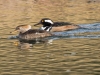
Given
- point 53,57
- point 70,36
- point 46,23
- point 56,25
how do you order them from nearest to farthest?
point 53,57
point 70,36
point 46,23
point 56,25

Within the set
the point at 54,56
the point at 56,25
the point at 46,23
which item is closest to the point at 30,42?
the point at 54,56

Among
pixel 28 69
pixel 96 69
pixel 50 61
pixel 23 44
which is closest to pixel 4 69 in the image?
pixel 28 69

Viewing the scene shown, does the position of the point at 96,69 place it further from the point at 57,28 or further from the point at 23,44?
the point at 57,28

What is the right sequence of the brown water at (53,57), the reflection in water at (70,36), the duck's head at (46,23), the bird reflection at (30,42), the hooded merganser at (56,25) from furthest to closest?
the hooded merganser at (56,25), the duck's head at (46,23), the reflection in water at (70,36), the bird reflection at (30,42), the brown water at (53,57)

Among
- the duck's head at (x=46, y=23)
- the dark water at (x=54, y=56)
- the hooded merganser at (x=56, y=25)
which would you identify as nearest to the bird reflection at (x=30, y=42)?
the dark water at (x=54, y=56)

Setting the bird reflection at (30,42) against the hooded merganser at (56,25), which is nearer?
the bird reflection at (30,42)

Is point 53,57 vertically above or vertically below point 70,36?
below

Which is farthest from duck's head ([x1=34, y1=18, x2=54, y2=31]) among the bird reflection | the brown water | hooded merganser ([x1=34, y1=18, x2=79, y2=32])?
the bird reflection

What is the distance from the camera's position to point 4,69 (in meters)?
16.7

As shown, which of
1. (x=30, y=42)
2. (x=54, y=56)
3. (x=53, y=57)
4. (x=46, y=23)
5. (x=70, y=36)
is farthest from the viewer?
(x=46, y=23)

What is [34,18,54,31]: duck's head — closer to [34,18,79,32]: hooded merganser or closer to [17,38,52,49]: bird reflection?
[34,18,79,32]: hooded merganser

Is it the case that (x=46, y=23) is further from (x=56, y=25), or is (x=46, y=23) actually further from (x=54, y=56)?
(x=54, y=56)

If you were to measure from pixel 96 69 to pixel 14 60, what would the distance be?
3747 millimetres

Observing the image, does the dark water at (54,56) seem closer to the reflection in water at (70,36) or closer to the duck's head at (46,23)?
the reflection in water at (70,36)
